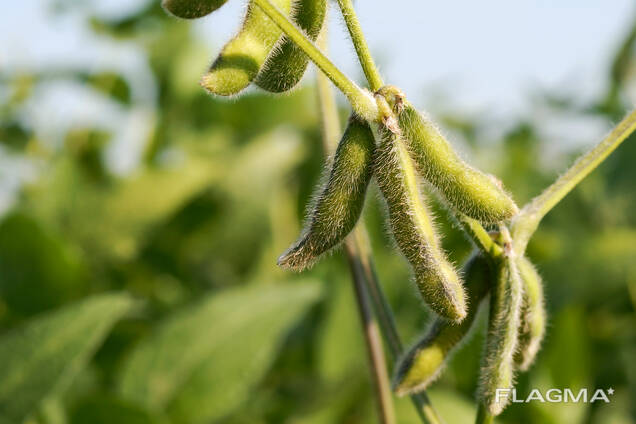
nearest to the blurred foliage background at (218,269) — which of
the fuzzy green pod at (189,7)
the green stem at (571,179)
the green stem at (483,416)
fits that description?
the green stem at (571,179)

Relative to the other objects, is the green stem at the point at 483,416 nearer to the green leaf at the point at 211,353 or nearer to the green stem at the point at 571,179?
the green stem at the point at 571,179

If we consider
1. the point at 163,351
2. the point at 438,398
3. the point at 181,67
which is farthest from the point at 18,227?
the point at 181,67

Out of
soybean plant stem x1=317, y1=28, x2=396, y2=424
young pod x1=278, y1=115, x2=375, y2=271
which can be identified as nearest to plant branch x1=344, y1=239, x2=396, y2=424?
soybean plant stem x1=317, y1=28, x2=396, y2=424

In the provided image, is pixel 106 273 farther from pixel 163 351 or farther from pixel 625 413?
pixel 625 413

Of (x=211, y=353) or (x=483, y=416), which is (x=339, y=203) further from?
(x=211, y=353)

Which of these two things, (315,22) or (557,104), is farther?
(557,104)

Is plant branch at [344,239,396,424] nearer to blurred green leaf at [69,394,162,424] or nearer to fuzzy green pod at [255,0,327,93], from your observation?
fuzzy green pod at [255,0,327,93]
